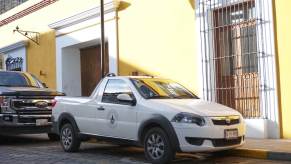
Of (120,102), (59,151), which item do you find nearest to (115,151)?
(59,151)

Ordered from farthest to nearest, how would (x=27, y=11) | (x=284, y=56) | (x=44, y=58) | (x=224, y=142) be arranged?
(x=27, y=11), (x=44, y=58), (x=284, y=56), (x=224, y=142)

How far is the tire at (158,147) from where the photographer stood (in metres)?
8.72

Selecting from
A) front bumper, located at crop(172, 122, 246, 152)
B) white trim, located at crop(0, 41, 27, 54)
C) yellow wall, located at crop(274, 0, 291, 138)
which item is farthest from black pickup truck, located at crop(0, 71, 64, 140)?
white trim, located at crop(0, 41, 27, 54)

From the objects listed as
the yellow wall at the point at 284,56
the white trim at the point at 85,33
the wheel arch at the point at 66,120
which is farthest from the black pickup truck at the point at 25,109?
the yellow wall at the point at 284,56

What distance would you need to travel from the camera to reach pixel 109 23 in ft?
56.5

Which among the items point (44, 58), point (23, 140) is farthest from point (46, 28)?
point (23, 140)

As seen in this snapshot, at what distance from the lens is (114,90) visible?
1027 cm

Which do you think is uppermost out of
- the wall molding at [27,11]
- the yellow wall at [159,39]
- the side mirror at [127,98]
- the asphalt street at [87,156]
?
the wall molding at [27,11]

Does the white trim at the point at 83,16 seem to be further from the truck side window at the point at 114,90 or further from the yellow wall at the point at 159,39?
the truck side window at the point at 114,90

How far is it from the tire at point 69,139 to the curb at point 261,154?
318 cm

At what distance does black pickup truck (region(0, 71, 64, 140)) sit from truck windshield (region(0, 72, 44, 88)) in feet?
1.44

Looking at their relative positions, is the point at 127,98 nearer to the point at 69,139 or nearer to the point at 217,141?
the point at 217,141

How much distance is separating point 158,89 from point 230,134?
1790 mm

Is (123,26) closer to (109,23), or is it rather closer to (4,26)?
(109,23)
